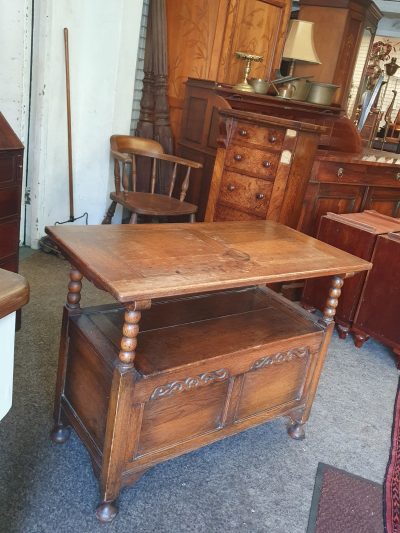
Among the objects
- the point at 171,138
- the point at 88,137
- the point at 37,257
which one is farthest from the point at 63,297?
the point at 171,138

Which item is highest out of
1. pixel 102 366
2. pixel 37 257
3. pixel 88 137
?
pixel 88 137

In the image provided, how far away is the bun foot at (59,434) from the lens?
5.41 feet

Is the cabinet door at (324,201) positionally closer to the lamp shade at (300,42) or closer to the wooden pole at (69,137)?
the lamp shade at (300,42)

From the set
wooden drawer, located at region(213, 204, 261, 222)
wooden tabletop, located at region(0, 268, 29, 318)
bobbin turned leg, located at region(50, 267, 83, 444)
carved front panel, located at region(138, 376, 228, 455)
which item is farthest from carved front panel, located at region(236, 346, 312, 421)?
wooden drawer, located at region(213, 204, 261, 222)

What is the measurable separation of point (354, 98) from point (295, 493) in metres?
5.23

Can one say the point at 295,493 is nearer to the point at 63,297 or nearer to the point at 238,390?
the point at 238,390

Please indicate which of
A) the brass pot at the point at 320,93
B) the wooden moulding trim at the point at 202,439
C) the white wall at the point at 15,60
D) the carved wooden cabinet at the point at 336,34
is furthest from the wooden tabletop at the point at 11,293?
the carved wooden cabinet at the point at 336,34

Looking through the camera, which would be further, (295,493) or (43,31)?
(43,31)

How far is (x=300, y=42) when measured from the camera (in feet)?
12.8

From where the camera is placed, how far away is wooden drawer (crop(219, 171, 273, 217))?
2807mm

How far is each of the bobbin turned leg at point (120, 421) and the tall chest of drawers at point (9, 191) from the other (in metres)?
1.06

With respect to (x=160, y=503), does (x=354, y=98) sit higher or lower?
higher

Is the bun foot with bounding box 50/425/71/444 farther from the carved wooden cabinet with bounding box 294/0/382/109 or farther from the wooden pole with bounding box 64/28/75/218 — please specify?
the carved wooden cabinet with bounding box 294/0/382/109

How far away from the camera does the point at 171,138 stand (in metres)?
3.89
